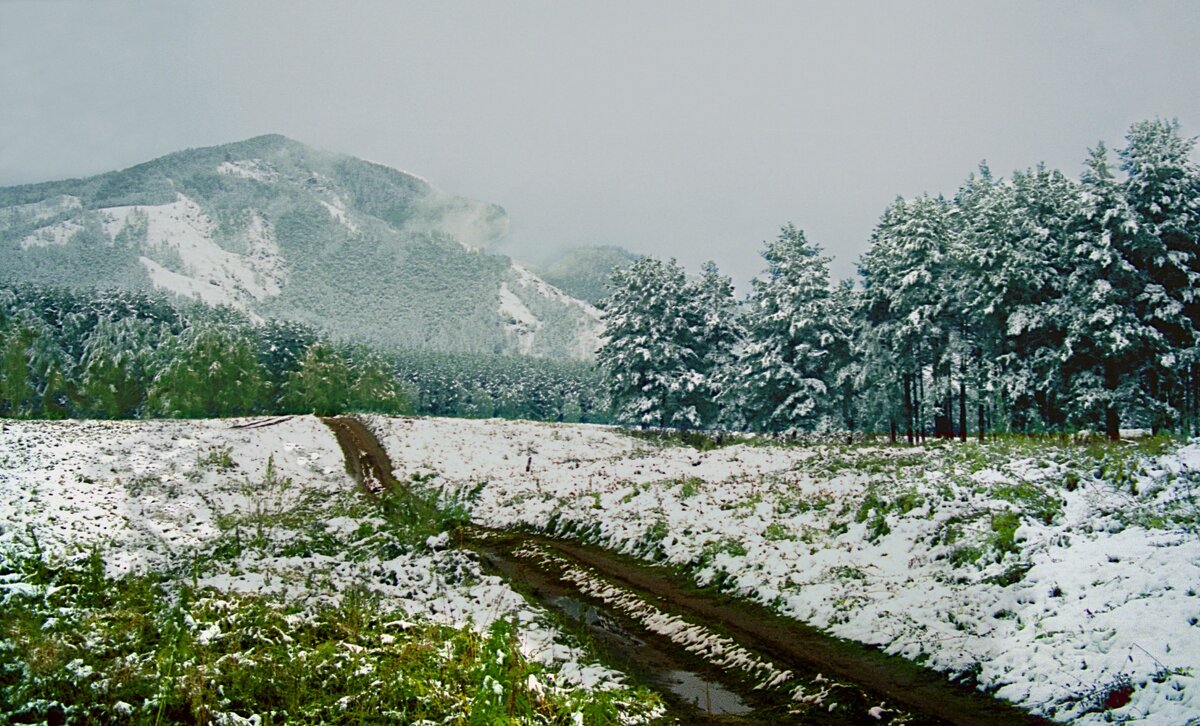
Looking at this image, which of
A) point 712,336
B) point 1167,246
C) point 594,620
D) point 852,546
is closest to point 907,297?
point 1167,246

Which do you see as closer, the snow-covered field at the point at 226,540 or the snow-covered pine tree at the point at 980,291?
the snow-covered field at the point at 226,540

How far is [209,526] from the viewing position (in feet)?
54.2

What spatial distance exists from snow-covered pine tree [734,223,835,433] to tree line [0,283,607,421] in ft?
52.9

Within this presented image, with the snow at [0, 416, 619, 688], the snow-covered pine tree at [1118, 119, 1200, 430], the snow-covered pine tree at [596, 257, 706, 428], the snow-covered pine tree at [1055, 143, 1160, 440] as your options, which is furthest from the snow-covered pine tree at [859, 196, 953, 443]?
the snow at [0, 416, 619, 688]

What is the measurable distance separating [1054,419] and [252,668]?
40.4 m

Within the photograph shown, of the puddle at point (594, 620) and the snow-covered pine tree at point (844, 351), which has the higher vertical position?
the snow-covered pine tree at point (844, 351)

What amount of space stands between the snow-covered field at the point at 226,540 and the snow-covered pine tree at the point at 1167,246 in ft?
108

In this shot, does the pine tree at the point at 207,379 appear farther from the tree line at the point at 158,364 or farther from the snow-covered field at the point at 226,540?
the snow-covered field at the point at 226,540

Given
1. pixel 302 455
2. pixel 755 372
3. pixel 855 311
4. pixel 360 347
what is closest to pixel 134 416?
pixel 360 347

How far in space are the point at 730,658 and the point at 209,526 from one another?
12538mm

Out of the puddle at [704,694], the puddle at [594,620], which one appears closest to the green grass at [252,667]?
the puddle at [704,694]

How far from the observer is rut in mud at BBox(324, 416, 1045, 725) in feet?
26.0

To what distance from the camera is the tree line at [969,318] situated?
3244 cm

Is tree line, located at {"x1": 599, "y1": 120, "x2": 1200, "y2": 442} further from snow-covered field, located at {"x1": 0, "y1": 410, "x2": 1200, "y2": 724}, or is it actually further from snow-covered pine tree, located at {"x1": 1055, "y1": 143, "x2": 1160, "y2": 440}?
snow-covered field, located at {"x1": 0, "y1": 410, "x2": 1200, "y2": 724}
